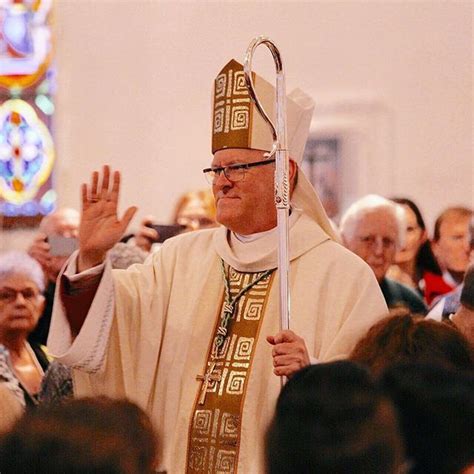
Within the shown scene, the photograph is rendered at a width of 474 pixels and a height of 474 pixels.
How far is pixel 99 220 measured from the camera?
4895 mm

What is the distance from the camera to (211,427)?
5039 millimetres

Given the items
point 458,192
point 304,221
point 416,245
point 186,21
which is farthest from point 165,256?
point 186,21

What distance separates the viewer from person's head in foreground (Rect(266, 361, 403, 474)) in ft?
8.11

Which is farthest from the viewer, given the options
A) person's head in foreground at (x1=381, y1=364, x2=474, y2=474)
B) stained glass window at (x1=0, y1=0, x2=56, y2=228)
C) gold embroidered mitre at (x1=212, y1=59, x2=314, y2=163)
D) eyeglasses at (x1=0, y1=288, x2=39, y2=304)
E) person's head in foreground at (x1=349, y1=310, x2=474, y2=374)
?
stained glass window at (x1=0, y1=0, x2=56, y2=228)

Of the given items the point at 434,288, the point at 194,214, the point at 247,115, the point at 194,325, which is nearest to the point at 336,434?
the point at 194,325

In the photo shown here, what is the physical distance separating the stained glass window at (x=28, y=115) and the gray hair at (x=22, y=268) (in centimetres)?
598

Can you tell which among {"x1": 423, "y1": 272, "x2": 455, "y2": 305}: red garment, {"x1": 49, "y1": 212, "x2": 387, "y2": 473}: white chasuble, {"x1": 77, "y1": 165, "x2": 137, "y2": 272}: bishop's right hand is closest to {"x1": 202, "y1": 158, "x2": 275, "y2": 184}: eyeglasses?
{"x1": 49, "y1": 212, "x2": 387, "y2": 473}: white chasuble

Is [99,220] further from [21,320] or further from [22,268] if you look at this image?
[22,268]

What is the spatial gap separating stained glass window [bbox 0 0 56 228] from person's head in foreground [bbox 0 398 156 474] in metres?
10.2

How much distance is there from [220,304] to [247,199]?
0.45 metres

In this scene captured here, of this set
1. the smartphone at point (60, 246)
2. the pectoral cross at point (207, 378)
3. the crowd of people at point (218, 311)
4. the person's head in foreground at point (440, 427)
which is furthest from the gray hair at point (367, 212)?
the person's head in foreground at point (440, 427)

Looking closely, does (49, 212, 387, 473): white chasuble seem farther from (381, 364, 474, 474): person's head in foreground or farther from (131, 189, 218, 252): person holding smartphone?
(131, 189, 218, 252): person holding smartphone

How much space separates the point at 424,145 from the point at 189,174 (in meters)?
2.15

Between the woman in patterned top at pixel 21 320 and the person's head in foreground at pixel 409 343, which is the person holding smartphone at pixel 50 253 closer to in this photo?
the woman in patterned top at pixel 21 320
